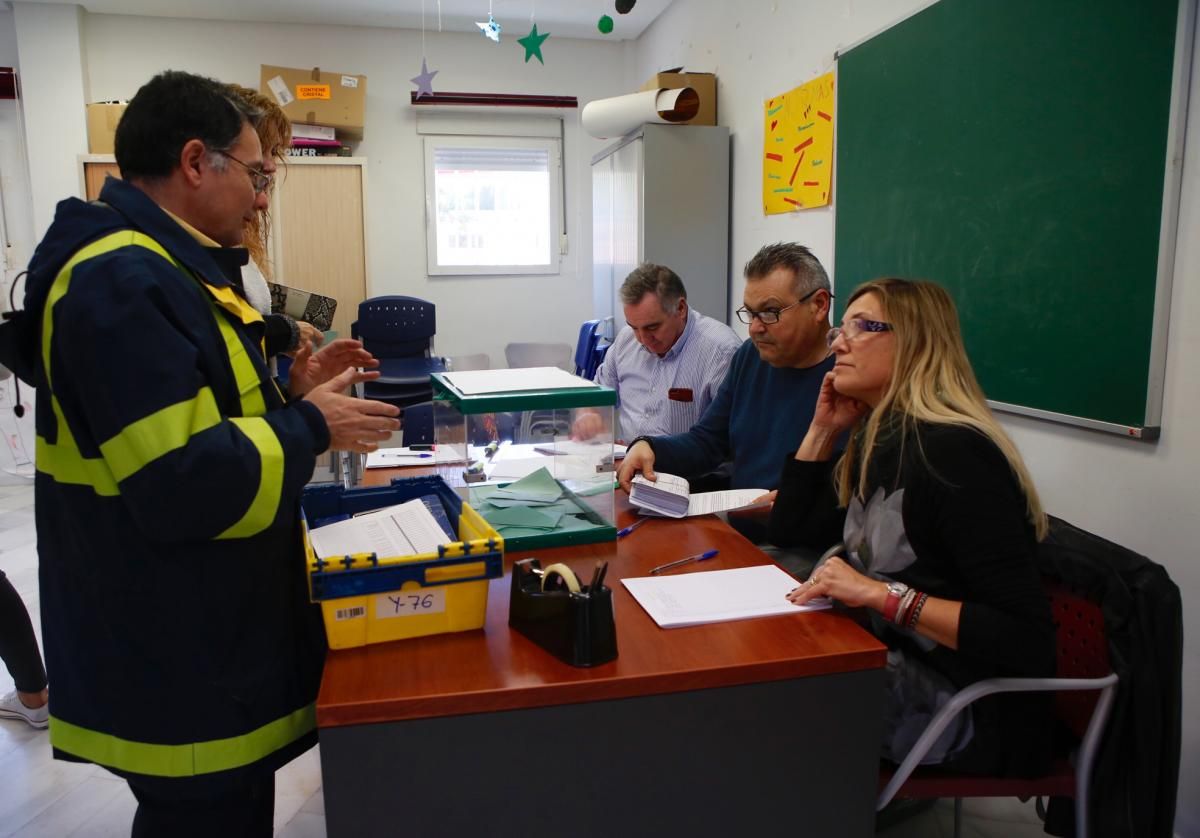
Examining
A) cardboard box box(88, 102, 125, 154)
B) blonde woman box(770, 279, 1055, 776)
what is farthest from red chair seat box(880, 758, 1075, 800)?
cardboard box box(88, 102, 125, 154)

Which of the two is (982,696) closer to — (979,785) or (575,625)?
(979,785)

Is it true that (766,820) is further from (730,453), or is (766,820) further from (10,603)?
(10,603)

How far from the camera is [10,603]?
2330 millimetres

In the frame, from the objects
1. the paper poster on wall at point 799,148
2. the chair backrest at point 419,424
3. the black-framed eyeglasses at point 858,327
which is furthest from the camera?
the paper poster on wall at point 799,148

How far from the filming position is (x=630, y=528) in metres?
1.72

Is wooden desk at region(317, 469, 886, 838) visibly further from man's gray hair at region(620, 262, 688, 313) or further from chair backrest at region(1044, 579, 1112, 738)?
man's gray hair at region(620, 262, 688, 313)

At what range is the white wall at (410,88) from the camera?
517 centimetres

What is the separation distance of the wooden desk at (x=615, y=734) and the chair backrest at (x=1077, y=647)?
42 centimetres

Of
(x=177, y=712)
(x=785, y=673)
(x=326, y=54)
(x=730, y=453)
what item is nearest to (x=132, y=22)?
(x=326, y=54)

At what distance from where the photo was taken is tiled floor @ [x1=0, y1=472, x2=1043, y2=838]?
1.94m

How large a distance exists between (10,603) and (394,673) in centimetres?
188

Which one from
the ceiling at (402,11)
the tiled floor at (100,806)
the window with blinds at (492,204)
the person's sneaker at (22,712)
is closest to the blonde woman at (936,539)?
the tiled floor at (100,806)

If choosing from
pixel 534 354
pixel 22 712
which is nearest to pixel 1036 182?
Result: pixel 22 712

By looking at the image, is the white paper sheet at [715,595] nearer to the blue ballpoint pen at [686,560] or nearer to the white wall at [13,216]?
the blue ballpoint pen at [686,560]
